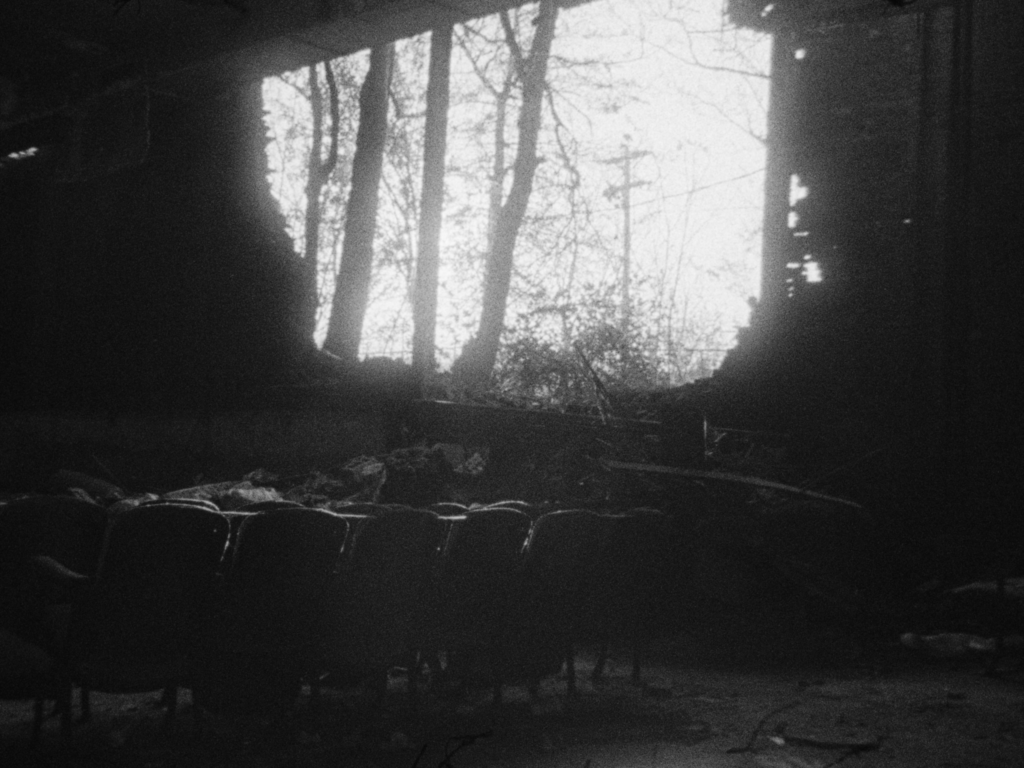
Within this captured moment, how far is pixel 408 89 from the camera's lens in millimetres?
22312

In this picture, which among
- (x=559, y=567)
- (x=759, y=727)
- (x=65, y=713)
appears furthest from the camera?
(x=559, y=567)

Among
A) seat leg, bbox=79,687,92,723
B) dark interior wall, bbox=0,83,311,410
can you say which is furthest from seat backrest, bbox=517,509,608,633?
dark interior wall, bbox=0,83,311,410

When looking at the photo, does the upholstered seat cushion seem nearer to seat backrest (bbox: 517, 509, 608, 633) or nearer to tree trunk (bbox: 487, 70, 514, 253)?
seat backrest (bbox: 517, 509, 608, 633)

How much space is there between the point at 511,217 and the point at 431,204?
561cm

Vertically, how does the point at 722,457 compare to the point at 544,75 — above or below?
below

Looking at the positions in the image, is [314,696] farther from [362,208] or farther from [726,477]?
[362,208]

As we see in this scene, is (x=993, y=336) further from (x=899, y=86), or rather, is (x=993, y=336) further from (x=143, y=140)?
(x=143, y=140)

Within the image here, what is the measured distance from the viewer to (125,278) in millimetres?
12375

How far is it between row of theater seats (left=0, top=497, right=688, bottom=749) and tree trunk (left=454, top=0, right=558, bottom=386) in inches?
472

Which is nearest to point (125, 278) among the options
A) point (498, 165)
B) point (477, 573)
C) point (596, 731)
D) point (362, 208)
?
point (362, 208)

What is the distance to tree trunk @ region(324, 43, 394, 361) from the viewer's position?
16141mm

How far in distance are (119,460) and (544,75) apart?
1098 cm

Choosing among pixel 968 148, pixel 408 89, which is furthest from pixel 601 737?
pixel 408 89

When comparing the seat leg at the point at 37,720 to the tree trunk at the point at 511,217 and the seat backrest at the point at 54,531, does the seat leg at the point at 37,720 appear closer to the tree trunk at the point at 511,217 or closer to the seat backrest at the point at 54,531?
the seat backrest at the point at 54,531
